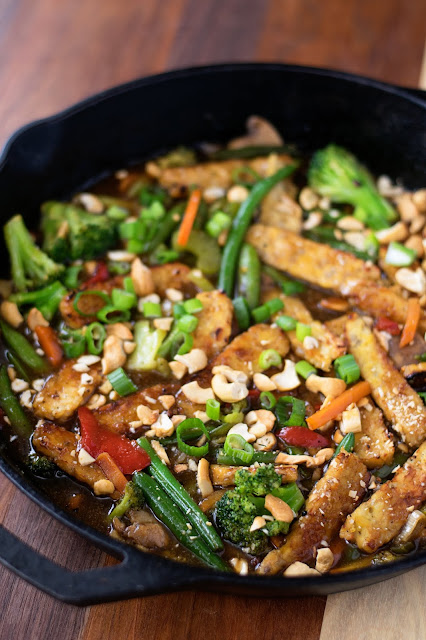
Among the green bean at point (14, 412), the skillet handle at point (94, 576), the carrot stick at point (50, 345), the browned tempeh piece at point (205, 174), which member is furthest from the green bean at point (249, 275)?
the skillet handle at point (94, 576)

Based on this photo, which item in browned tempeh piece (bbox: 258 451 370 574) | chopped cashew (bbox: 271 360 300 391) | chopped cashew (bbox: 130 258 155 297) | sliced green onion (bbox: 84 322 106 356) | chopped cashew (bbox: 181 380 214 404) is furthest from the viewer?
chopped cashew (bbox: 130 258 155 297)

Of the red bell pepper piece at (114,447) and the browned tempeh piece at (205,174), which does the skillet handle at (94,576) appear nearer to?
the red bell pepper piece at (114,447)

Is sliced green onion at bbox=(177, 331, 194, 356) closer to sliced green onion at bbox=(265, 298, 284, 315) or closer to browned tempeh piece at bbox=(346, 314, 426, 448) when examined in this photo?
sliced green onion at bbox=(265, 298, 284, 315)

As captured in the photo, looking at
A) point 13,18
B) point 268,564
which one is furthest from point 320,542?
point 13,18

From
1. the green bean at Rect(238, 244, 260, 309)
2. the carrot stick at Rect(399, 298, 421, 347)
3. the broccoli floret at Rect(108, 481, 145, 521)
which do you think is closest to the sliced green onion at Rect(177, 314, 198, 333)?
the green bean at Rect(238, 244, 260, 309)

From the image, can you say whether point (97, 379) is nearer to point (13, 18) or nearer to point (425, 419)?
point (425, 419)
